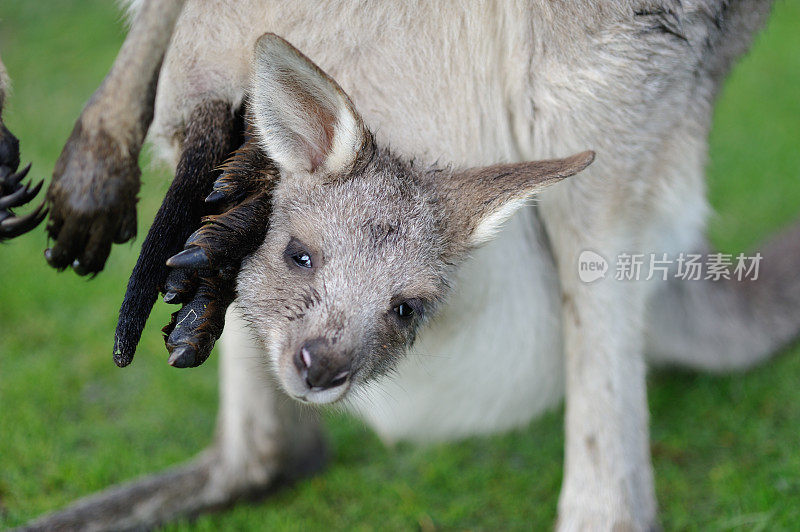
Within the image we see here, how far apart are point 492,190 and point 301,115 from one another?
1.40 ft

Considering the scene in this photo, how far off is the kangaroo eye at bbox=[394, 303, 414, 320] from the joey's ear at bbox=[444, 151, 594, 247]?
7.3 inches

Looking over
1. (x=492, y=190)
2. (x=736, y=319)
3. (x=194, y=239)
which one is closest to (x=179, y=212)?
(x=194, y=239)

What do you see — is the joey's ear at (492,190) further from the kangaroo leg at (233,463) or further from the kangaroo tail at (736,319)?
the kangaroo tail at (736,319)

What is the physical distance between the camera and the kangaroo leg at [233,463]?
8.07 ft

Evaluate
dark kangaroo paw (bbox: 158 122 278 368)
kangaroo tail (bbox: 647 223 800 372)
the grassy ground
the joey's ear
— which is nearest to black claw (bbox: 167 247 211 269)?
dark kangaroo paw (bbox: 158 122 278 368)

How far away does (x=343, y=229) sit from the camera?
70.1 inches

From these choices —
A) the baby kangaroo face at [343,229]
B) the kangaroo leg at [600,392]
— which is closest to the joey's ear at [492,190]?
the baby kangaroo face at [343,229]

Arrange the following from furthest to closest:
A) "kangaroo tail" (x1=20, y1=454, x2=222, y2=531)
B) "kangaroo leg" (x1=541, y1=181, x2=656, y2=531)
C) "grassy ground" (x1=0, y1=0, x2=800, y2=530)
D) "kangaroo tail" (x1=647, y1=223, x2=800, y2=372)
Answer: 1. "kangaroo tail" (x1=647, y1=223, x2=800, y2=372)
2. "grassy ground" (x1=0, y1=0, x2=800, y2=530)
3. "kangaroo tail" (x1=20, y1=454, x2=222, y2=531)
4. "kangaroo leg" (x1=541, y1=181, x2=656, y2=531)

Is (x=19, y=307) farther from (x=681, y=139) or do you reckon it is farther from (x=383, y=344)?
(x=681, y=139)

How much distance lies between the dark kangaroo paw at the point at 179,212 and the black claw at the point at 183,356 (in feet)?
0.41

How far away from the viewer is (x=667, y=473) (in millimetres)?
2805

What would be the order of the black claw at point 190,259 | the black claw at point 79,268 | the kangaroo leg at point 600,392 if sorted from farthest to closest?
1. the kangaroo leg at point 600,392
2. the black claw at point 79,268
3. the black claw at point 190,259

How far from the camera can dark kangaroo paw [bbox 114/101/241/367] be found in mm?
1790

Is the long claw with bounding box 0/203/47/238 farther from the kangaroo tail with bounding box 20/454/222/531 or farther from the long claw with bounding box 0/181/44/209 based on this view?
the kangaroo tail with bounding box 20/454/222/531
